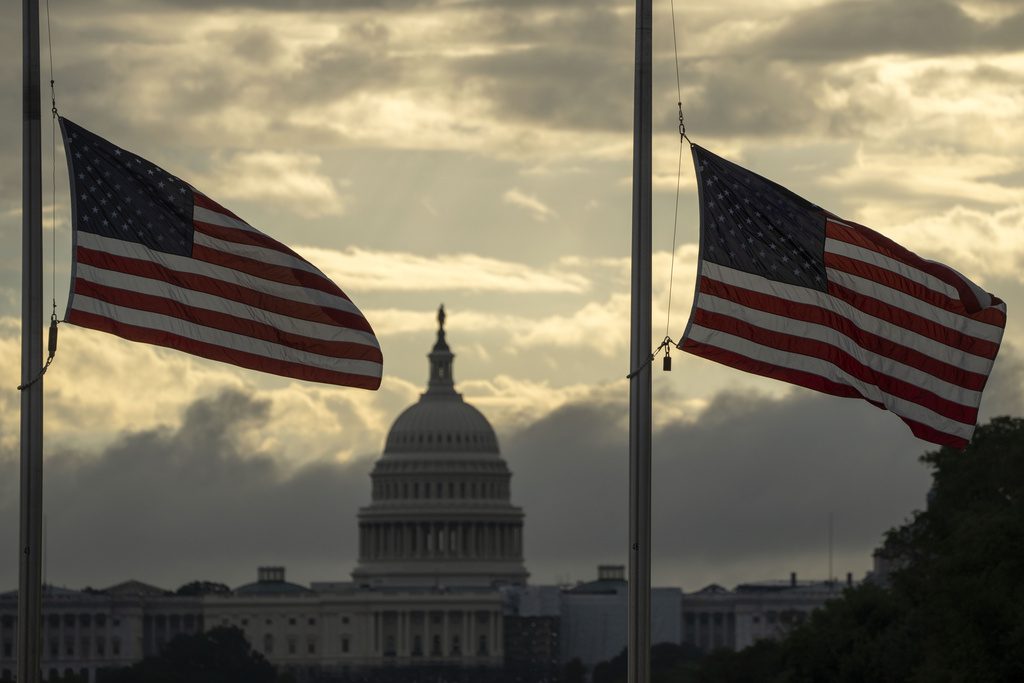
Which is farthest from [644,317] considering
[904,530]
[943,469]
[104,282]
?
[904,530]

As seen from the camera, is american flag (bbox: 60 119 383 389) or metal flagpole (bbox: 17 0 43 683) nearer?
metal flagpole (bbox: 17 0 43 683)

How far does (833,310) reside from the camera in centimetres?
4559

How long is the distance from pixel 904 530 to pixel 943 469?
13.2 meters

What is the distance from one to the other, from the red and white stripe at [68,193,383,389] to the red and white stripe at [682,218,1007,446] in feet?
16.4

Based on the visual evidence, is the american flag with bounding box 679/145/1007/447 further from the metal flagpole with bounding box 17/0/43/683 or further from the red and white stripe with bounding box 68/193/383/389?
the metal flagpole with bounding box 17/0/43/683

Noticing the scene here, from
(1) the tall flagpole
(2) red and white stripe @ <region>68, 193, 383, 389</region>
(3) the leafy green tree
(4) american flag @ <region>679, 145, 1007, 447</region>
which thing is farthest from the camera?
(3) the leafy green tree

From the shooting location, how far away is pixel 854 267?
45.9 metres

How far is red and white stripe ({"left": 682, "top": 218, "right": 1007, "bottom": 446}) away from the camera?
4434 centimetres

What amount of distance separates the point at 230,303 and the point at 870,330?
8.65 meters

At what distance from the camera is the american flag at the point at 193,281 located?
44.4 m

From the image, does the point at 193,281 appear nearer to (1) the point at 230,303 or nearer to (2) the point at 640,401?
(1) the point at 230,303

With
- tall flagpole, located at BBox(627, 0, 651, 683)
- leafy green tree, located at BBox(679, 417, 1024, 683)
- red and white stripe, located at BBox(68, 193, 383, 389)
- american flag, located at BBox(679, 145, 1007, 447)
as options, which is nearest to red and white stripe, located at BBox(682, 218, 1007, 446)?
american flag, located at BBox(679, 145, 1007, 447)

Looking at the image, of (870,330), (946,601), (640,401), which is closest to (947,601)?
(946,601)

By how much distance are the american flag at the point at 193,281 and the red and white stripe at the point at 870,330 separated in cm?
503
